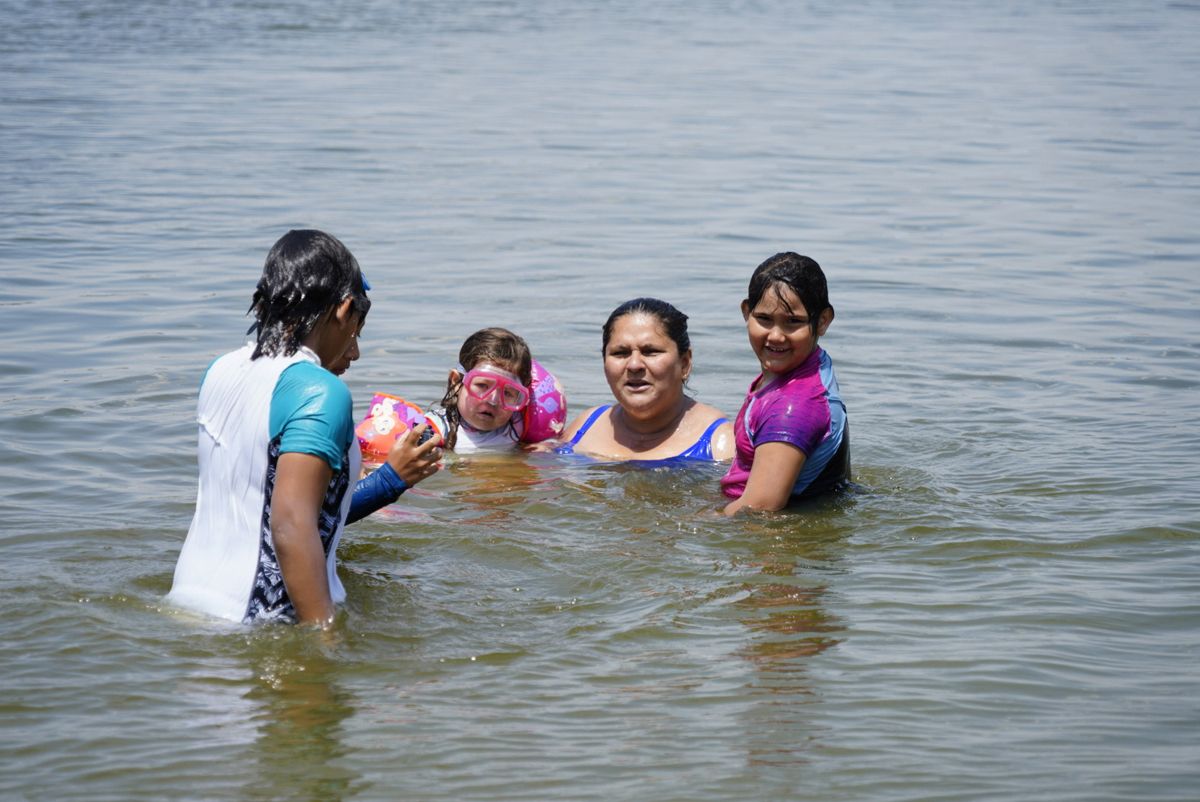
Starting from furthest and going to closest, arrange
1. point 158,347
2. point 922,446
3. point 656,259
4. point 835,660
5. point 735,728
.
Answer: point 656,259 → point 158,347 → point 922,446 → point 835,660 → point 735,728

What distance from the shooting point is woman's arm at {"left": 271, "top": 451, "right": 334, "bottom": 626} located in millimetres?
4434

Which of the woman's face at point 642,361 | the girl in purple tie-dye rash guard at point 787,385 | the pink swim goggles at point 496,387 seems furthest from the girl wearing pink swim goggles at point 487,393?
the girl in purple tie-dye rash guard at point 787,385

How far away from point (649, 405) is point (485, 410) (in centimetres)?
93

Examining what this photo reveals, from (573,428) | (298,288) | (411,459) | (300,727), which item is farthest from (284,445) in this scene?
(573,428)

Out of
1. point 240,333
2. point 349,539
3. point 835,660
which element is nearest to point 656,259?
point 240,333

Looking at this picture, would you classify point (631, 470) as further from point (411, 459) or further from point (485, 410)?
point (411, 459)

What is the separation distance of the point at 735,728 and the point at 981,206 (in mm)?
11579

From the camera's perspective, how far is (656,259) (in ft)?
42.7

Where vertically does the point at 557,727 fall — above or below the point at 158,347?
below

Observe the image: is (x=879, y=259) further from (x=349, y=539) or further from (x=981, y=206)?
(x=349, y=539)

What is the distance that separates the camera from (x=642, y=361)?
7.41 meters

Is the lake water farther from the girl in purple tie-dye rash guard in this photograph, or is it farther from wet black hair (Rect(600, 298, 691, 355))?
wet black hair (Rect(600, 298, 691, 355))

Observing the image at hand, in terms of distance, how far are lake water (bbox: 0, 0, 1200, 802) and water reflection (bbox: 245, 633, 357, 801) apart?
2cm

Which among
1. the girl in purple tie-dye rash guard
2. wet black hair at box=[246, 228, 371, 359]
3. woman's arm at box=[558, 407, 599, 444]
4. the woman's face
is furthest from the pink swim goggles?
wet black hair at box=[246, 228, 371, 359]
